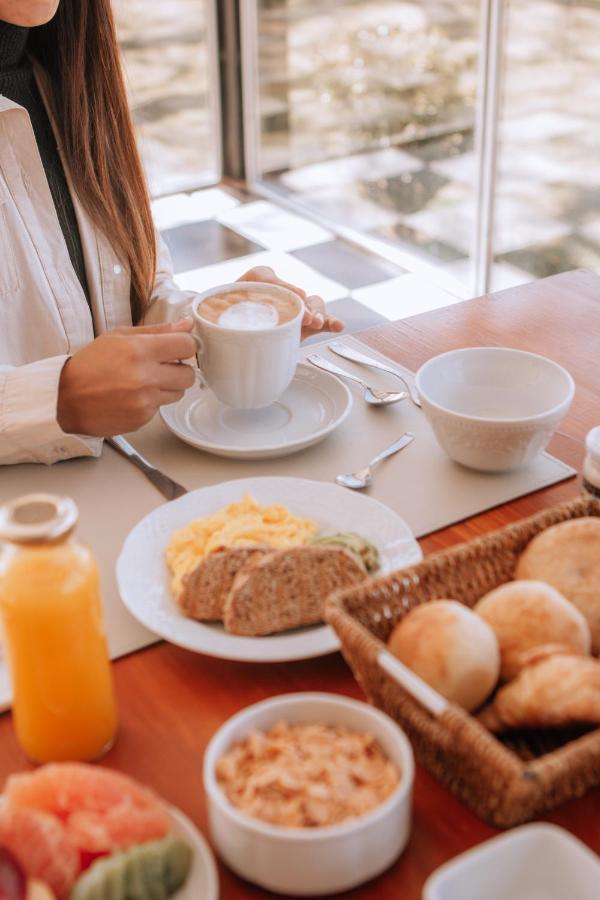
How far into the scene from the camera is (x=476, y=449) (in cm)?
113

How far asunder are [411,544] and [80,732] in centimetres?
37

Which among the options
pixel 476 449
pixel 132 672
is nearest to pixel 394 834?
pixel 132 672

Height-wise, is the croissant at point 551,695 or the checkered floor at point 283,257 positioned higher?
the croissant at point 551,695

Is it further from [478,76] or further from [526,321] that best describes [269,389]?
[478,76]

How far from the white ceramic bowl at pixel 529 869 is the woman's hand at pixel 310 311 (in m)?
0.82

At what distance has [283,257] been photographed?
374 cm

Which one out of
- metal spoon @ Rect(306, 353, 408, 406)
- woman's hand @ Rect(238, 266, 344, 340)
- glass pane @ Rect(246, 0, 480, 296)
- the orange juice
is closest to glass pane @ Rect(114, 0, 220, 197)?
glass pane @ Rect(246, 0, 480, 296)

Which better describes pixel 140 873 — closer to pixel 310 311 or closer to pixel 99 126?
pixel 310 311

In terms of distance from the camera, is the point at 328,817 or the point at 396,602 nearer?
the point at 328,817

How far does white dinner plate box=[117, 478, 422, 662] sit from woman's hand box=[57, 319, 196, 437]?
0.51 ft

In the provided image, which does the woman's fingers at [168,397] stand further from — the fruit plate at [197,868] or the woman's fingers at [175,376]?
the fruit plate at [197,868]

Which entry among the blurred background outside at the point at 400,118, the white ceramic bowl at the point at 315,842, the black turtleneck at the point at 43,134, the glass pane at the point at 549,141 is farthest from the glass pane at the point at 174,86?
the white ceramic bowl at the point at 315,842

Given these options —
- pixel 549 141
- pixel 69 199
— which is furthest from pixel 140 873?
pixel 549 141

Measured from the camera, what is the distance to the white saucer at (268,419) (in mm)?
1189
